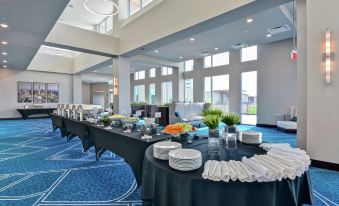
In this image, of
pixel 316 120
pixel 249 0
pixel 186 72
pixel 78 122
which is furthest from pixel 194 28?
pixel 186 72

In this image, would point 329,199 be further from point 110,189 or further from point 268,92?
point 268,92

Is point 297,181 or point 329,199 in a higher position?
point 297,181

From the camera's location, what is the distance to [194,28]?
501 cm

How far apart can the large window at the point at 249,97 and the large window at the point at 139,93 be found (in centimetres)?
965

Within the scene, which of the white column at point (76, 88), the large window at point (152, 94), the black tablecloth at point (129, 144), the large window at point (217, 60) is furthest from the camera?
the large window at point (152, 94)

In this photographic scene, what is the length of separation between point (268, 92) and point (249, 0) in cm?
597

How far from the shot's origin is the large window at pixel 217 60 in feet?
34.2

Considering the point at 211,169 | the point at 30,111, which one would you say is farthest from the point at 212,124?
the point at 30,111

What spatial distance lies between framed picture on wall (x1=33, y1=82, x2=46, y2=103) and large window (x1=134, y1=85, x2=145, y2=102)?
749 centimetres

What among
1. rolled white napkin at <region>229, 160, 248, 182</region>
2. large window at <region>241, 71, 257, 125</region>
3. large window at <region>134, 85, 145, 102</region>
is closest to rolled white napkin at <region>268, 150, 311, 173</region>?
rolled white napkin at <region>229, 160, 248, 182</region>

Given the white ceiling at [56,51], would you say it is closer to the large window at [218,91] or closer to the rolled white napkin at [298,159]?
the large window at [218,91]

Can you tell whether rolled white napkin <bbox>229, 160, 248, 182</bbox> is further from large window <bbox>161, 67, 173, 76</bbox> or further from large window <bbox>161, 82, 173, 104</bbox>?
large window <bbox>161, 82, 173, 104</bbox>

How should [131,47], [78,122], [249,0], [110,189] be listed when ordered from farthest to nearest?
[131,47] < [78,122] < [249,0] < [110,189]

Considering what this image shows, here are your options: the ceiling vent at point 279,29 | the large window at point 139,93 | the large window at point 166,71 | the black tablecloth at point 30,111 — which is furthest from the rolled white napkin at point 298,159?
the large window at point 139,93
